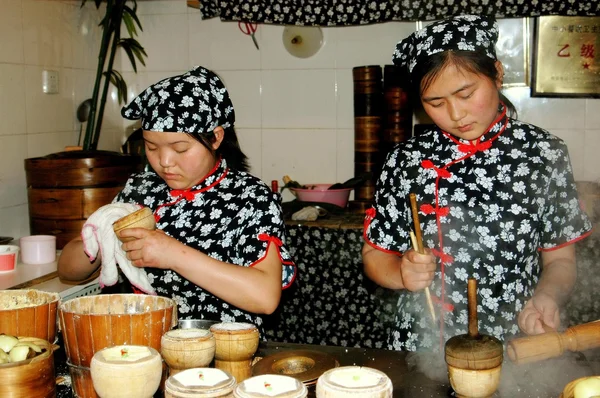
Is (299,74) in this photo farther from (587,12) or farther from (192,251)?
(192,251)

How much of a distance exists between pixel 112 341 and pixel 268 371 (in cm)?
36

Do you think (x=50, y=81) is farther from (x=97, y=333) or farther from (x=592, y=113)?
(x=592, y=113)

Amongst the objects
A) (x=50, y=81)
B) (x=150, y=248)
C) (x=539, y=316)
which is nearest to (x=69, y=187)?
(x=50, y=81)

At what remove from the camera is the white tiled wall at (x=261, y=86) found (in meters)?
4.10

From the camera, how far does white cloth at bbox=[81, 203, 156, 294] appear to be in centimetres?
202

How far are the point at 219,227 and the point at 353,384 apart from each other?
3.50ft

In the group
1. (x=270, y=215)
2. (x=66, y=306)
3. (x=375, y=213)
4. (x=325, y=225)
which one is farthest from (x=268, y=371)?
(x=325, y=225)

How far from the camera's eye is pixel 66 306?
1579 millimetres

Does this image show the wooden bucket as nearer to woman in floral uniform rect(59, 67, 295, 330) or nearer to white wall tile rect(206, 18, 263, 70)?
woman in floral uniform rect(59, 67, 295, 330)

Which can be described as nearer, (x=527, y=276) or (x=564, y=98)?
(x=527, y=276)

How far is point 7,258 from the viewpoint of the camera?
300cm

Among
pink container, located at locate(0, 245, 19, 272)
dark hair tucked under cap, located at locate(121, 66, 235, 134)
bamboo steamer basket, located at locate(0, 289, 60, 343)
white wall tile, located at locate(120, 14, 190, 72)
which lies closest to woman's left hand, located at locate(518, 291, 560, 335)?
dark hair tucked under cap, located at locate(121, 66, 235, 134)

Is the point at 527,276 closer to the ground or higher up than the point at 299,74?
closer to the ground

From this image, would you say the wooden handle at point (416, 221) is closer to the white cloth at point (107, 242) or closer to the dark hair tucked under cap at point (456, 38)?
the dark hair tucked under cap at point (456, 38)
